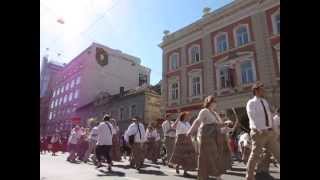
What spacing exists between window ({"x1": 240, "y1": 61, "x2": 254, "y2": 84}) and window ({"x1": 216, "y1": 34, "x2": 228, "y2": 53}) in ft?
7.70

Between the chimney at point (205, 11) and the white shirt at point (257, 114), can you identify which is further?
the chimney at point (205, 11)

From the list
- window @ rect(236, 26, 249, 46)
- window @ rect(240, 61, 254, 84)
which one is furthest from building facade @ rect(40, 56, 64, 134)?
window @ rect(240, 61, 254, 84)

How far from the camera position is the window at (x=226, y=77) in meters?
21.0

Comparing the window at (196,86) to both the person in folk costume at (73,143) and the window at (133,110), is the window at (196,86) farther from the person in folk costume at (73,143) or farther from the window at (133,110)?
the person in folk costume at (73,143)

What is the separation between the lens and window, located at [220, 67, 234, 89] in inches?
828

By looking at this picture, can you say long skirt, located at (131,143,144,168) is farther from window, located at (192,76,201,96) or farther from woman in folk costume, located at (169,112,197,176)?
window, located at (192,76,201,96)

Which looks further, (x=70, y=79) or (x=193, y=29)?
(x=70, y=79)

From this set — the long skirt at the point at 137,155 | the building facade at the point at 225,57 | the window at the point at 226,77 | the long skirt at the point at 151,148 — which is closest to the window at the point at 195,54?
the building facade at the point at 225,57

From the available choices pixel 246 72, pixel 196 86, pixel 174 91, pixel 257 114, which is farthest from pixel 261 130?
pixel 174 91

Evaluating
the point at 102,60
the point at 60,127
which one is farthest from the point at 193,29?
the point at 60,127

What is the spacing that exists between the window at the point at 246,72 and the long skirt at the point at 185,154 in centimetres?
1318
